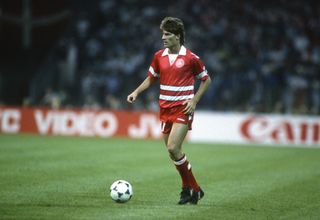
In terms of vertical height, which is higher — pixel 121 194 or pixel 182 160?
pixel 182 160

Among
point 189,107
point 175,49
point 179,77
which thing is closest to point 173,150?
point 189,107

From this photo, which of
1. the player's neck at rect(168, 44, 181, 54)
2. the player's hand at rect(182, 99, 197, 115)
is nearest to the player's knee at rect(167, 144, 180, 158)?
the player's hand at rect(182, 99, 197, 115)

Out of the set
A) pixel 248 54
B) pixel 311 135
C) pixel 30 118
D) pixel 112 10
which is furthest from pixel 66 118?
pixel 311 135

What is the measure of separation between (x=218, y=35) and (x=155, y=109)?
390 cm

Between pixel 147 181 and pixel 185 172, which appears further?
pixel 147 181

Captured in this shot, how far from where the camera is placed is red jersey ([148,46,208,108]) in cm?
922

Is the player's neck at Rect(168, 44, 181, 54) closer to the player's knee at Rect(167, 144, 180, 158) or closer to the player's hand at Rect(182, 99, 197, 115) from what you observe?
the player's hand at Rect(182, 99, 197, 115)

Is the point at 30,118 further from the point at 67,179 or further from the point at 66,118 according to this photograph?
the point at 67,179

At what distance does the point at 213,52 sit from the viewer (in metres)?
25.9

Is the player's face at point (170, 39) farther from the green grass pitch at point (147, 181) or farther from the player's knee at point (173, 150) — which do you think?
the green grass pitch at point (147, 181)

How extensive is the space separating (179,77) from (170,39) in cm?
54

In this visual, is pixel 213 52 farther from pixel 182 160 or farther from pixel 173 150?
pixel 173 150

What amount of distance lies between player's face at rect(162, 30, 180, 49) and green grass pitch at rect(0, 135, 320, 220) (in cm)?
220

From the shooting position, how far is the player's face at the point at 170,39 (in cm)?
912
